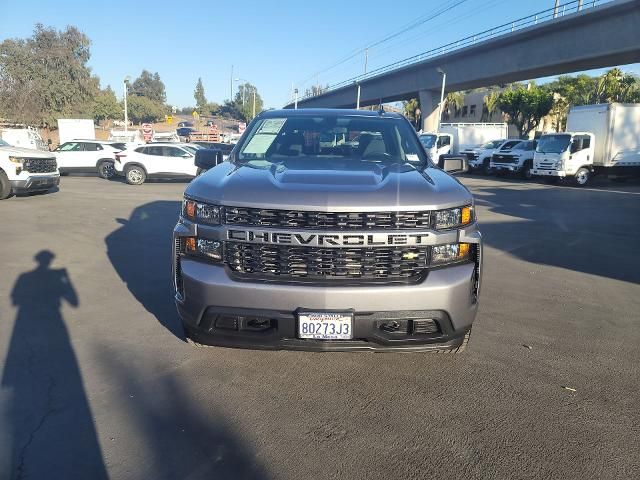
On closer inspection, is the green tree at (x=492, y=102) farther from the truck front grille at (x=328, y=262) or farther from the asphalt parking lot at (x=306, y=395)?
the truck front grille at (x=328, y=262)

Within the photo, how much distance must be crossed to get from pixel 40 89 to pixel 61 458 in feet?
203

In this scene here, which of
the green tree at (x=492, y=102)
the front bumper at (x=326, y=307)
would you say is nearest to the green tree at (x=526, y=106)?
the green tree at (x=492, y=102)

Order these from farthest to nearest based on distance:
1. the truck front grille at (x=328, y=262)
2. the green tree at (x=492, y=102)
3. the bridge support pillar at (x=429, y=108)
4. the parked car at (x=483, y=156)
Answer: the green tree at (x=492, y=102), the bridge support pillar at (x=429, y=108), the parked car at (x=483, y=156), the truck front grille at (x=328, y=262)

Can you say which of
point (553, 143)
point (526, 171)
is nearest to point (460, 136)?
point (526, 171)

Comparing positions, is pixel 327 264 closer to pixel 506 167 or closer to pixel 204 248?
pixel 204 248

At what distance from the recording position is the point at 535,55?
97.4ft

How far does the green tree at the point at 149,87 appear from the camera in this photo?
149 metres

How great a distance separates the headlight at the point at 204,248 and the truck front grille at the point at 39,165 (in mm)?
11787

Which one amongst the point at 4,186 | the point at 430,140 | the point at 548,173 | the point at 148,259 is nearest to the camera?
the point at 148,259

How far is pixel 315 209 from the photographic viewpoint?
3223mm

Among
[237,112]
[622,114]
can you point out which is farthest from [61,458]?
[237,112]

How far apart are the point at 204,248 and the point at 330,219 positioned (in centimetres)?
86

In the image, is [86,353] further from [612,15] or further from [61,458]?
[612,15]

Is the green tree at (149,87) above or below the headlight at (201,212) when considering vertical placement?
above
